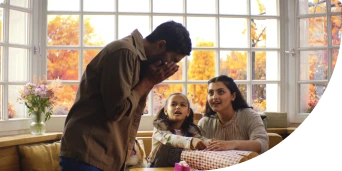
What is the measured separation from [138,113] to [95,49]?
6.82ft

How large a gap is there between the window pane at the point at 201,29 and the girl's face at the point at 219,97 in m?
1.11

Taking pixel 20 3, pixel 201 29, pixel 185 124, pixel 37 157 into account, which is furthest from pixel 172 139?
pixel 20 3

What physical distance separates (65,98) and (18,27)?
0.57m

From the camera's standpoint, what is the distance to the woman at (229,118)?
204 centimetres

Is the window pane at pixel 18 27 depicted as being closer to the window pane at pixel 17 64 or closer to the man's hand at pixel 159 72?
the window pane at pixel 17 64

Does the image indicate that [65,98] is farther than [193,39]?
No

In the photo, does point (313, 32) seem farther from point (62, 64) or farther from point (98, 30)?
point (62, 64)

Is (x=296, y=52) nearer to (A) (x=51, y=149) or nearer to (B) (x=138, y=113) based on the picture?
(A) (x=51, y=149)

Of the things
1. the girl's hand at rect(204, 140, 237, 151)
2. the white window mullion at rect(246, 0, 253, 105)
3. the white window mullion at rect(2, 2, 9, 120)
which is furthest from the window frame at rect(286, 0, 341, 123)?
the white window mullion at rect(2, 2, 9, 120)

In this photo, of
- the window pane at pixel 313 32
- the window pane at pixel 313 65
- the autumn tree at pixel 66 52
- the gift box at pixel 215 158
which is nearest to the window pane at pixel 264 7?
the window pane at pixel 313 32

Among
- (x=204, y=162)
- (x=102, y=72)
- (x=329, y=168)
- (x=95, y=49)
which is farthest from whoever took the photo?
(x=95, y=49)

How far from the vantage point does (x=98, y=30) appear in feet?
10.3

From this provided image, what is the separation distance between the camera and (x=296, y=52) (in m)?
3.23

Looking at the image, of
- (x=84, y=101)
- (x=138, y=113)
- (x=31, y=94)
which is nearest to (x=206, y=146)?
(x=138, y=113)
